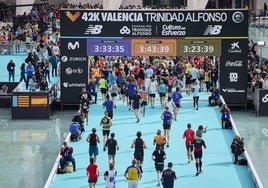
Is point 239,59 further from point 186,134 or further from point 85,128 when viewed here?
point 186,134

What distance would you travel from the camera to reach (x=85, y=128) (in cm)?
3288

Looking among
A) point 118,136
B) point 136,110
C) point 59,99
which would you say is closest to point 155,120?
point 136,110

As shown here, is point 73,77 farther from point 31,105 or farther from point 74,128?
point 74,128

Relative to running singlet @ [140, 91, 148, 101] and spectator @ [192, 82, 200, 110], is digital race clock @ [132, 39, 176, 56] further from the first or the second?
spectator @ [192, 82, 200, 110]

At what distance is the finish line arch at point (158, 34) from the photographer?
3594cm

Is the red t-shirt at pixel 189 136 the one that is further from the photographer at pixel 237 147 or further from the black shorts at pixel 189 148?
the photographer at pixel 237 147

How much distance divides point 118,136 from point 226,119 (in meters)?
4.29

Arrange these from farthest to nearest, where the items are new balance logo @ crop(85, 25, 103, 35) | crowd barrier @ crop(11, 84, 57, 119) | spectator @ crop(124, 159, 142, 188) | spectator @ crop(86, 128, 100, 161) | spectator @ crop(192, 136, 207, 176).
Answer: new balance logo @ crop(85, 25, 103, 35) → crowd barrier @ crop(11, 84, 57, 119) → spectator @ crop(86, 128, 100, 161) → spectator @ crop(192, 136, 207, 176) → spectator @ crop(124, 159, 142, 188)

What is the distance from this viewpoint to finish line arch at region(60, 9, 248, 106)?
3594 cm

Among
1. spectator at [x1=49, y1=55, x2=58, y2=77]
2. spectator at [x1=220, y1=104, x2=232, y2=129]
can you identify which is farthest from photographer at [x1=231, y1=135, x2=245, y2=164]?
spectator at [x1=49, y1=55, x2=58, y2=77]

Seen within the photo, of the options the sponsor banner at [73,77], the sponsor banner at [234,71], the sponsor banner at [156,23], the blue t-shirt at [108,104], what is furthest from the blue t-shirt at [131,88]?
the sponsor banner at [234,71]

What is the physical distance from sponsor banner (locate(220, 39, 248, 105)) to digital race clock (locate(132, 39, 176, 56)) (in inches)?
92.3

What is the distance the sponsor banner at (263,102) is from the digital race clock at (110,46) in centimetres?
605

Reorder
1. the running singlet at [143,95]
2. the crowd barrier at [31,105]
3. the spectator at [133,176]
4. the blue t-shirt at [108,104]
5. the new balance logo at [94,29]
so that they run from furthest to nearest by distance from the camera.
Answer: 1. the new balance logo at [94,29]
2. the running singlet at [143,95]
3. the crowd barrier at [31,105]
4. the blue t-shirt at [108,104]
5. the spectator at [133,176]
